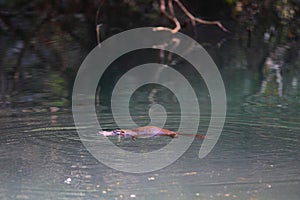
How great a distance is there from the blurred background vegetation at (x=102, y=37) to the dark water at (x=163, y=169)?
902 mm

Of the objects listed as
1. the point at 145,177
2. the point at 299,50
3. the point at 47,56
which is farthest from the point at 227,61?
the point at 145,177

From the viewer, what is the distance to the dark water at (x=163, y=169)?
3.55 metres

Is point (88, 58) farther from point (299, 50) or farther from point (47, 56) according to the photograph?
point (299, 50)

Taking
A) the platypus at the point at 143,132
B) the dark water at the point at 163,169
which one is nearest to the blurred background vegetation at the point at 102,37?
the dark water at the point at 163,169

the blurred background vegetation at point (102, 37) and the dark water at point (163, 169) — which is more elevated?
the dark water at point (163, 169)

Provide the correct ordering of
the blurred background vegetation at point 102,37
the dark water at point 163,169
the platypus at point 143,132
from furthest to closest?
the blurred background vegetation at point 102,37
the platypus at point 143,132
the dark water at point 163,169

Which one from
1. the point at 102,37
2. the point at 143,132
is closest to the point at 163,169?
the point at 143,132

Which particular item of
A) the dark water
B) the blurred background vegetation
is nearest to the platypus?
the dark water

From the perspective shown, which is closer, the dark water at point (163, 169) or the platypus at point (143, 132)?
the dark water at point (163, 169)

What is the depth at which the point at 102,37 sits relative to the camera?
8.97 m

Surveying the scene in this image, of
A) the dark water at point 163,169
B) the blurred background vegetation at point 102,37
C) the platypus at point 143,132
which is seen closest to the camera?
the dark water at point 163,169

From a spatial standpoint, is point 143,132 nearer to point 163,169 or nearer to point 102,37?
point 163,169

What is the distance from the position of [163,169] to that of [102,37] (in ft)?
17.2

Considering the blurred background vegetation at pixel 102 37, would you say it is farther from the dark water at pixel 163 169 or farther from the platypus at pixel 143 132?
the platypus at pixel 143 132
